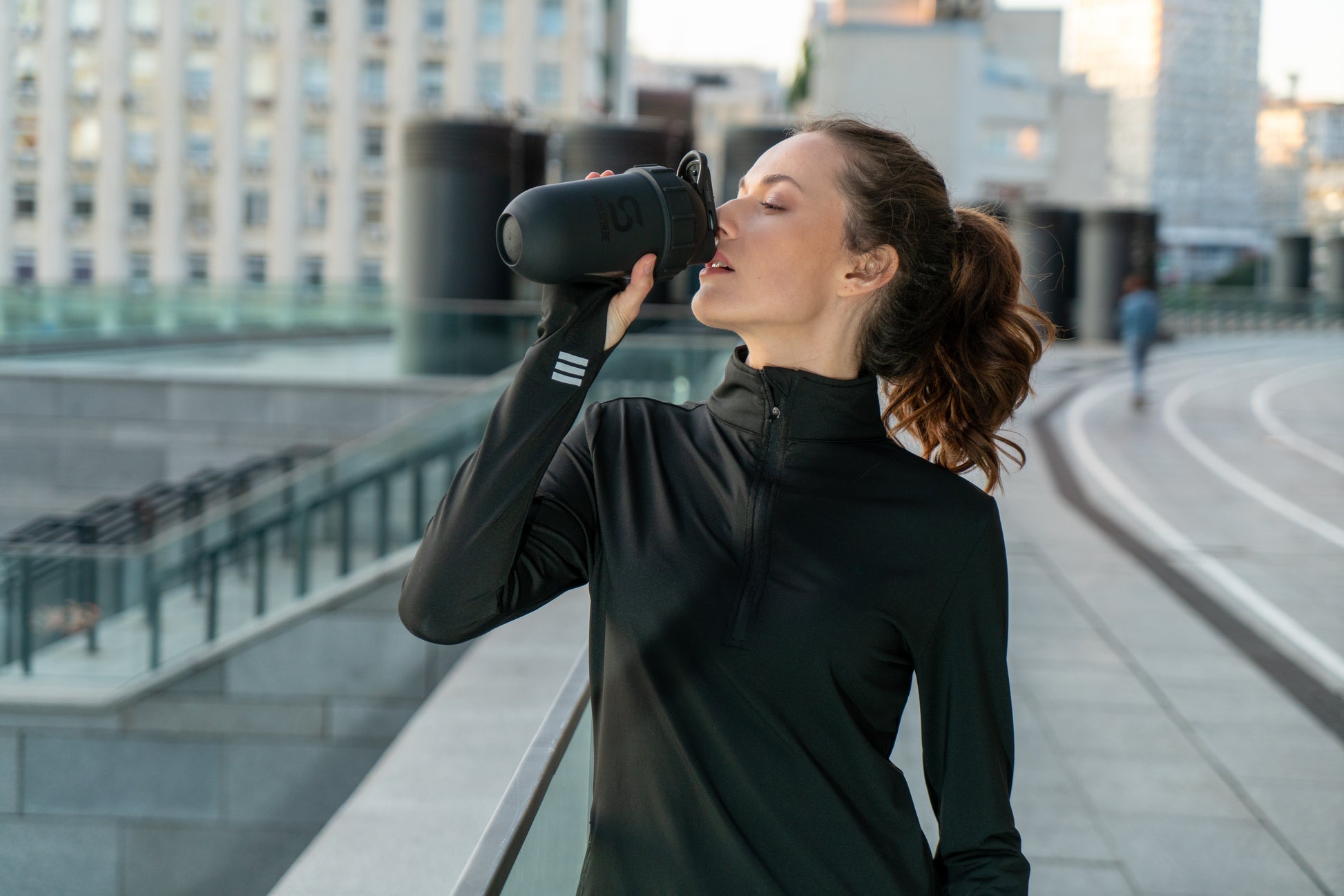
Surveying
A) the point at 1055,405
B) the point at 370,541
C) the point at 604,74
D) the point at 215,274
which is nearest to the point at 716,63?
the point at 604,74

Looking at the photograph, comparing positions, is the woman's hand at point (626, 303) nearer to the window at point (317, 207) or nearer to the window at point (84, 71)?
the window at point (317, 207)

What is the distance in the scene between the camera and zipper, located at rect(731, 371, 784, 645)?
1.65 meters

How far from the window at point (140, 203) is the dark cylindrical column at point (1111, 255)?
1987 inches

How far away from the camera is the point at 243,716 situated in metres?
8.95

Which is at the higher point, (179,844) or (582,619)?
(582,619)

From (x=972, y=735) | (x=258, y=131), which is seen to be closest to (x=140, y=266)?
(x=258, y=131)

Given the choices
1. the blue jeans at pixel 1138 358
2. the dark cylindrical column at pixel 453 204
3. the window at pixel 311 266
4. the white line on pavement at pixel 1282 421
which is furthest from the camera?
the window at pixel 311 266

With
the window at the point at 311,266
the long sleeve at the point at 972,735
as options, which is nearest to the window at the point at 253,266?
the window at the point at 311,266

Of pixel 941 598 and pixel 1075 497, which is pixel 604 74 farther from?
pixel 941 598

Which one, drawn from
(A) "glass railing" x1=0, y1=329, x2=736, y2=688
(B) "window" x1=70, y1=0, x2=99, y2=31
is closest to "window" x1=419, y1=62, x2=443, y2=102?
(B) "window" x1=70, y1=0, x2=99, y2=31

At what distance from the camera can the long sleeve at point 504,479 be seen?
158cm

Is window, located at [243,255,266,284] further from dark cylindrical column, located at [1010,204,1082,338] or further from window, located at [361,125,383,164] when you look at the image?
dark cylindrical column, located at [1010,204,1082,338]

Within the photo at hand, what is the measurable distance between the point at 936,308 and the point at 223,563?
785 centimetres

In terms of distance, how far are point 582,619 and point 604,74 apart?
66171 mm
